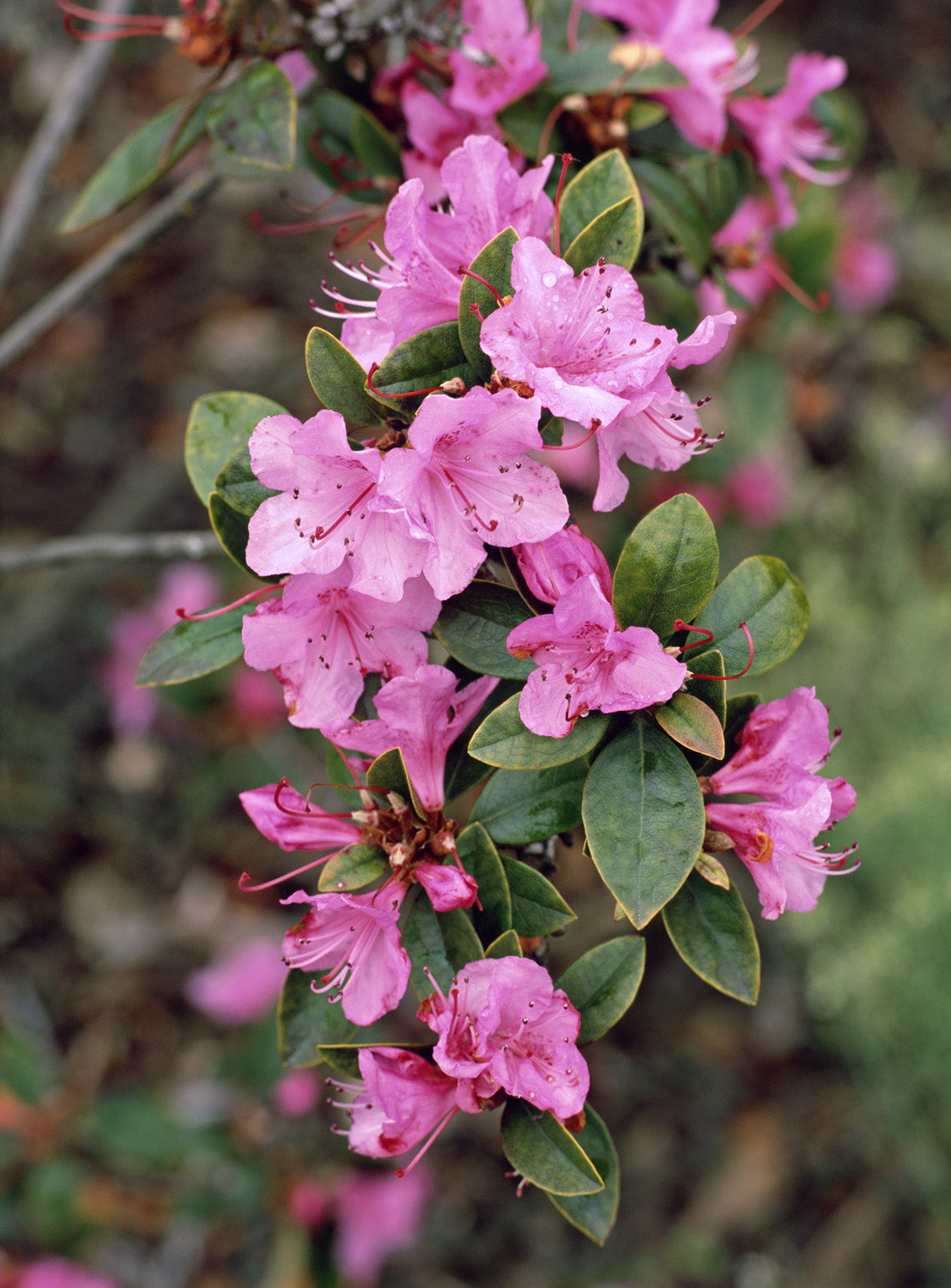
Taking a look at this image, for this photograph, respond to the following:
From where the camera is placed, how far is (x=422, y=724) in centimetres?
78

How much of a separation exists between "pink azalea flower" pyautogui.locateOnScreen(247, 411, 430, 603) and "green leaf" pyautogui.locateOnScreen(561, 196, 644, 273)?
232mm

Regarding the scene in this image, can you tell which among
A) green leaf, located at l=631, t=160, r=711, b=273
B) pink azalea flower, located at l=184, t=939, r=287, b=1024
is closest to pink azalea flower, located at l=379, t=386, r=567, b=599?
green leaf, located at l=631, t=160, r=711, b=273

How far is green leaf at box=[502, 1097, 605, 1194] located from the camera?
733 mm

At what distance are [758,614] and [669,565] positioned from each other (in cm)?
10

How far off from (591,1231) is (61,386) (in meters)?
2.60

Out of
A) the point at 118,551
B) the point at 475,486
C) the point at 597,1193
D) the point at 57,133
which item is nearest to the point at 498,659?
the point at 475,486

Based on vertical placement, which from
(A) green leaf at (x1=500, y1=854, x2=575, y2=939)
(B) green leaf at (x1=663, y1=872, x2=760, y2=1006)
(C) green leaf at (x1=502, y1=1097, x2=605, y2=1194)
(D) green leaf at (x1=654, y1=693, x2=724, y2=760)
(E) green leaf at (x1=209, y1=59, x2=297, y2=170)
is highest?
(E) green leaf at (x1=209, y1=59, x2=297, y2=170)

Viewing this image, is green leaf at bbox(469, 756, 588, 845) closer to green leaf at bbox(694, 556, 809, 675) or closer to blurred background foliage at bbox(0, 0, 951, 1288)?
green leaf at bbox(694, 556, 809, 675)

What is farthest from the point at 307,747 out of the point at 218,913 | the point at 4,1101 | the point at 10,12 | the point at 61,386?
the point at 10,12

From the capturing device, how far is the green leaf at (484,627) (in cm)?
75

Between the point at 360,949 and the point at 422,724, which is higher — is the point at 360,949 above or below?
below

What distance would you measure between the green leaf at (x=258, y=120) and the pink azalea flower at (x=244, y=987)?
1.45 meters

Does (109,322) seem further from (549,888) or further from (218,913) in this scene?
(549,888)

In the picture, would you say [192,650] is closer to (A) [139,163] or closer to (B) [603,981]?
(B) [603,981]
